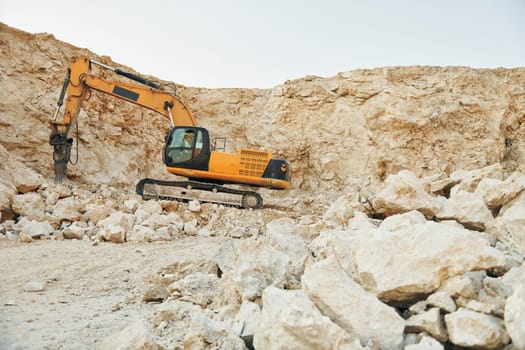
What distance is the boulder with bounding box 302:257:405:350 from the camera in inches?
75.9

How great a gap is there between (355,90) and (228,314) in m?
13.2

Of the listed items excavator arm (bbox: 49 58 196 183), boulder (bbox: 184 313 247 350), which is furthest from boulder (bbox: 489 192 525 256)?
excavator arm (bbox: 49 58 196 183)

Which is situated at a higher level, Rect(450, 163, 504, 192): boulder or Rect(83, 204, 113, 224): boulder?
Rect(450, 163, 504, 192): boulder

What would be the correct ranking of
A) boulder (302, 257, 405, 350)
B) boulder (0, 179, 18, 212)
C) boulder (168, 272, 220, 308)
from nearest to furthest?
boulder (302, 257, 405, 350)
boulder (168, 272, 220, 308)
boulder (0, 179, 18, 212)

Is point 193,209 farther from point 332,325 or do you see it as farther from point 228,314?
point 332,325

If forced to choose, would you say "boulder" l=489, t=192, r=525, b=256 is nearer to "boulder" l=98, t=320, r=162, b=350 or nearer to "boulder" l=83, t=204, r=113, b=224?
"boulder" l=98, t=320, r=162, b=350

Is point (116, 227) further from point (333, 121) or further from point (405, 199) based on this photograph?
point (333, 121)

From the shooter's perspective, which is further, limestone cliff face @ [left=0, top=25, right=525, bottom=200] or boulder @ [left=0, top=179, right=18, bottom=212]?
limestone cliff face @ [left=0, top=25, right=525, bottom=200]

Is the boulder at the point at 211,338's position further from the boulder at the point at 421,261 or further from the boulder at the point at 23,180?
the boulder at the point at 23,180

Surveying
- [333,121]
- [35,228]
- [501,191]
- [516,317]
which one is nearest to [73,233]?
[35,228]

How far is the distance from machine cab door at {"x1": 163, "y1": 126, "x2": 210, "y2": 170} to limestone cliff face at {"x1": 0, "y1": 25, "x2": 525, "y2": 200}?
4032 millimetres

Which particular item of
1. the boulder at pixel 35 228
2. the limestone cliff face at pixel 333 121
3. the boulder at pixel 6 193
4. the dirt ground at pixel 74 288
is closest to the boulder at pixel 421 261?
the dirt ground at pixel 74 288

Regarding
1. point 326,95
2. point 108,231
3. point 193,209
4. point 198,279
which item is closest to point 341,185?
point 326,95

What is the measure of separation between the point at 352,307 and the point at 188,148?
26.1 ft
